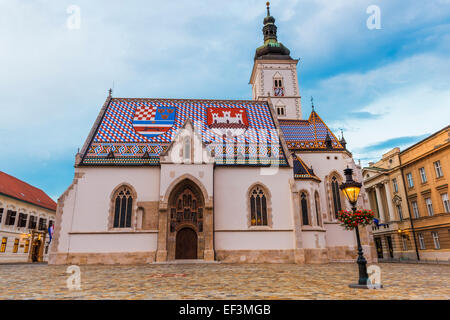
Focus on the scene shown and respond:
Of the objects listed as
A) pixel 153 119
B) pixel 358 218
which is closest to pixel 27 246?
pixel 153 119

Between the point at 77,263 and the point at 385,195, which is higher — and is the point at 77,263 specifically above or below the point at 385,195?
below

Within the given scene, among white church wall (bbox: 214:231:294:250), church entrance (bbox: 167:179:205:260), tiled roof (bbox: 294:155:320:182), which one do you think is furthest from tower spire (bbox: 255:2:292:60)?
white church wall (bbox: 214:231:294:250)

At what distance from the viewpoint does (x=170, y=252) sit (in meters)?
23.8

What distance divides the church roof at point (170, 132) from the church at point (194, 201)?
12cm

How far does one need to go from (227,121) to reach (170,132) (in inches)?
240

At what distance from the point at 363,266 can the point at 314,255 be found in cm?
1499

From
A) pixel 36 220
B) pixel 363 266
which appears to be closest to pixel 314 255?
pixel 363 266

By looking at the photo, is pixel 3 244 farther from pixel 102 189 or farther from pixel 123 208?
pixel 123 208

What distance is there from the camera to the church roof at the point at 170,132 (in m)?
26.2

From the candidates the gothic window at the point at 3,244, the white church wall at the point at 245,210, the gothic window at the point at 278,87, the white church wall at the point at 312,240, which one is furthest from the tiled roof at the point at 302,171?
the gothic window at the point at 3,244

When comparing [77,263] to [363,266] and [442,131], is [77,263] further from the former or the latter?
[442,131]

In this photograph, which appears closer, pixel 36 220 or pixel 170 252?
pixel 170 252
